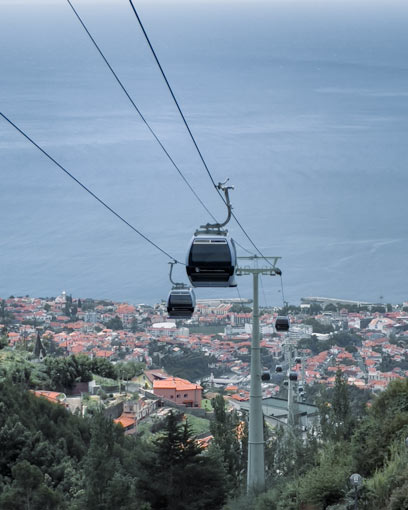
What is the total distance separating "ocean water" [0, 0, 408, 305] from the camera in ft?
205

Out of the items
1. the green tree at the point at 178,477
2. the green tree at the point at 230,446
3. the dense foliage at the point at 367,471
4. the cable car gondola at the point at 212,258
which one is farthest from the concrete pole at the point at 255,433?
the cable car gondola at the point at 212,258

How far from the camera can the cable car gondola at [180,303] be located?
10.2m

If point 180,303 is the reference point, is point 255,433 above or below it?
below

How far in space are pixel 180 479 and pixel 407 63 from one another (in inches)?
5933

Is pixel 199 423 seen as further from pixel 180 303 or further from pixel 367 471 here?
pixel 367 471

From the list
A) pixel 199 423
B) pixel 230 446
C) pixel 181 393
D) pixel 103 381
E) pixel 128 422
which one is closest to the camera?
pixel 230 446

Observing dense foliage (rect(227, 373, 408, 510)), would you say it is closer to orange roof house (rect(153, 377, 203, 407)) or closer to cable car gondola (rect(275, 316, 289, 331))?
cable car gondola (rect(275, 316, 289, 331))

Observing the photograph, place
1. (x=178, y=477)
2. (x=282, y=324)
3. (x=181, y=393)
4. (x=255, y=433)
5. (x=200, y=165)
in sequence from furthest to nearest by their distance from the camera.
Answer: (x=200, y=165) < (x=181, y=393) < (x=282, y=324) < (x=255, y=433) < (x=178, y=477)

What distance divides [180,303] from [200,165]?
7707 cm

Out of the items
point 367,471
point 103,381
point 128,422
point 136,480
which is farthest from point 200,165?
point 367,471

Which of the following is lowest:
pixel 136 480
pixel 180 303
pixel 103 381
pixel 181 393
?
pixel 136 480

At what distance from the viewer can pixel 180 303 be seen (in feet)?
33.5

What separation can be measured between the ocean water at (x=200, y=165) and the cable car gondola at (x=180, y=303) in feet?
151

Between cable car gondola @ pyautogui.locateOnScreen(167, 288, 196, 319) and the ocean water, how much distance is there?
45939mm
